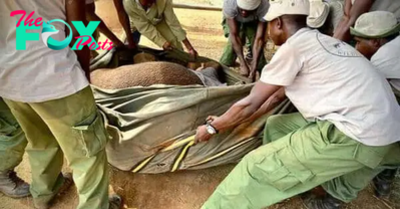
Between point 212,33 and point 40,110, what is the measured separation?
250 centimetres

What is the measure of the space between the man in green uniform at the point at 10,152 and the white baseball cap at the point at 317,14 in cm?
196

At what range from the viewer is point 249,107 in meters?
1.78

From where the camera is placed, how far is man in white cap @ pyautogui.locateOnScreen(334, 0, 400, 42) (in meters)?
2.47

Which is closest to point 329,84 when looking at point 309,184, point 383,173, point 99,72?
point 309,184

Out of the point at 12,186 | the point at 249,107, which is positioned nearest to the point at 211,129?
the point at 249,107

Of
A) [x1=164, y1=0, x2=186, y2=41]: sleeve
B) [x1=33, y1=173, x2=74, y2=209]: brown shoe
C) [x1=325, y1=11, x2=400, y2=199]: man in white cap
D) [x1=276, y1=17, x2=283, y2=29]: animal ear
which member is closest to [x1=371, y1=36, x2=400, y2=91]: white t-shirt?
[x1=325, y1=11, x2=400, y2=199]: man in white cap

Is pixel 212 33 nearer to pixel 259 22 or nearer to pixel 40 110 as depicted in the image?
pixel 259 22

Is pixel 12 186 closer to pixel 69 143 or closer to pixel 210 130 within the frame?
pixel 69 143

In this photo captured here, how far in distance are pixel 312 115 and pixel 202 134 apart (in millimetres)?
556

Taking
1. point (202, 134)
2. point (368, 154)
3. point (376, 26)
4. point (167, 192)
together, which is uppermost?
point (376, 26)

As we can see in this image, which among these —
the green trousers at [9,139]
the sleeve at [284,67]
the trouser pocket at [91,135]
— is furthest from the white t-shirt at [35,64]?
the sleeve at [284,67]

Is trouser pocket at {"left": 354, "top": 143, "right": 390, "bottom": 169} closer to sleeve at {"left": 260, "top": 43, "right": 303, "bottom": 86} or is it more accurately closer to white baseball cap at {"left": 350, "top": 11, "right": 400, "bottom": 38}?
sleeve at {"left": 260, "top": 43, "right": 303, "bottom": 86}

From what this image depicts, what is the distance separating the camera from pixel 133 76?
2.28 m

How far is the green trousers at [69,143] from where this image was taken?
164 cm
